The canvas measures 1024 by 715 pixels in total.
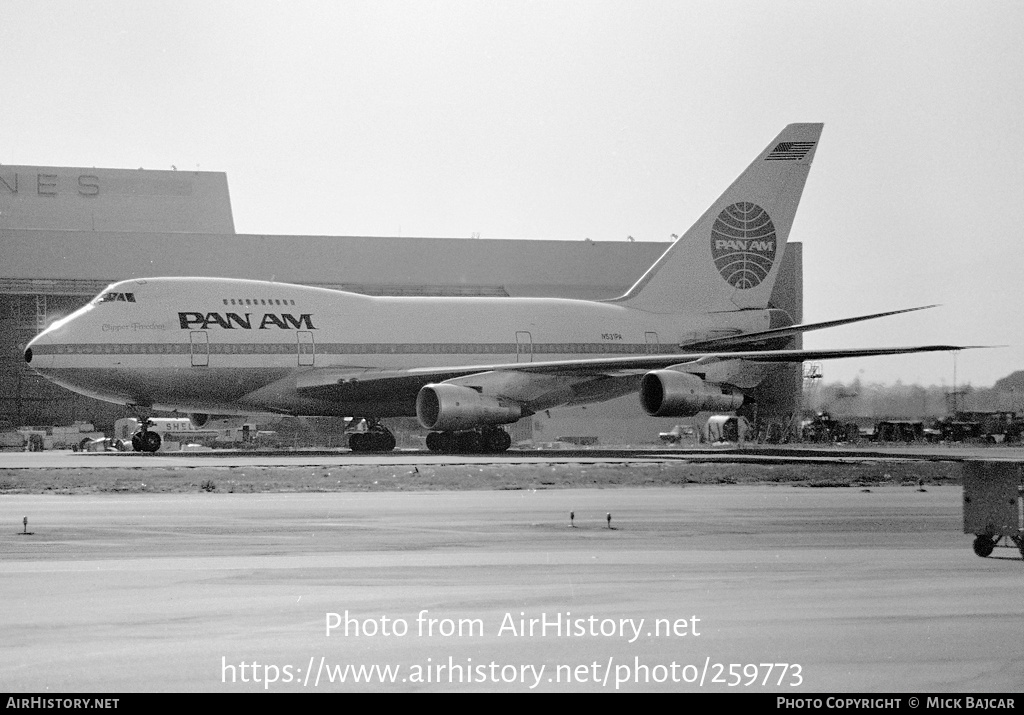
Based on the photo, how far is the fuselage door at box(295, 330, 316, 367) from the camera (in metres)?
35.5

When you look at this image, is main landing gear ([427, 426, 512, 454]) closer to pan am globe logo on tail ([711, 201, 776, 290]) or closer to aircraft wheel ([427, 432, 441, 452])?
aircraft wheel ([427, 432, 441, 452])

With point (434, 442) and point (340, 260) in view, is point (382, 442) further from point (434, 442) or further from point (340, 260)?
point (340, 260)

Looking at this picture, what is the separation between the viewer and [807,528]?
15672 mm

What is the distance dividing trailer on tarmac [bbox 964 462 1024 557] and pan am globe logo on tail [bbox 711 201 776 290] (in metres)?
27.8

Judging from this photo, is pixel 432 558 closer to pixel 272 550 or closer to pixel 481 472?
pixel 272 550

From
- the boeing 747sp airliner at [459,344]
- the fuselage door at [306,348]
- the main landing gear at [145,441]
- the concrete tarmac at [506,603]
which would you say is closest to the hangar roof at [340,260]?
the boeing 747sp airliner at [459,344]

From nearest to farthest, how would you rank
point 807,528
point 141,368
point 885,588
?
1. point 885,588
2. point 807,528
3. point 141,368

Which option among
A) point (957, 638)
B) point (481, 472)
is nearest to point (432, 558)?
point (957, 638)

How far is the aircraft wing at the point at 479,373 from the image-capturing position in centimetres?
3419

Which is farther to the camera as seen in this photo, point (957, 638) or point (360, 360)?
point (360, 360)

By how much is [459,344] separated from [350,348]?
10.6 ft

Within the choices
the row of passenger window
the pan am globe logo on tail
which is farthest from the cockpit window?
the pan am globe logo on tail
